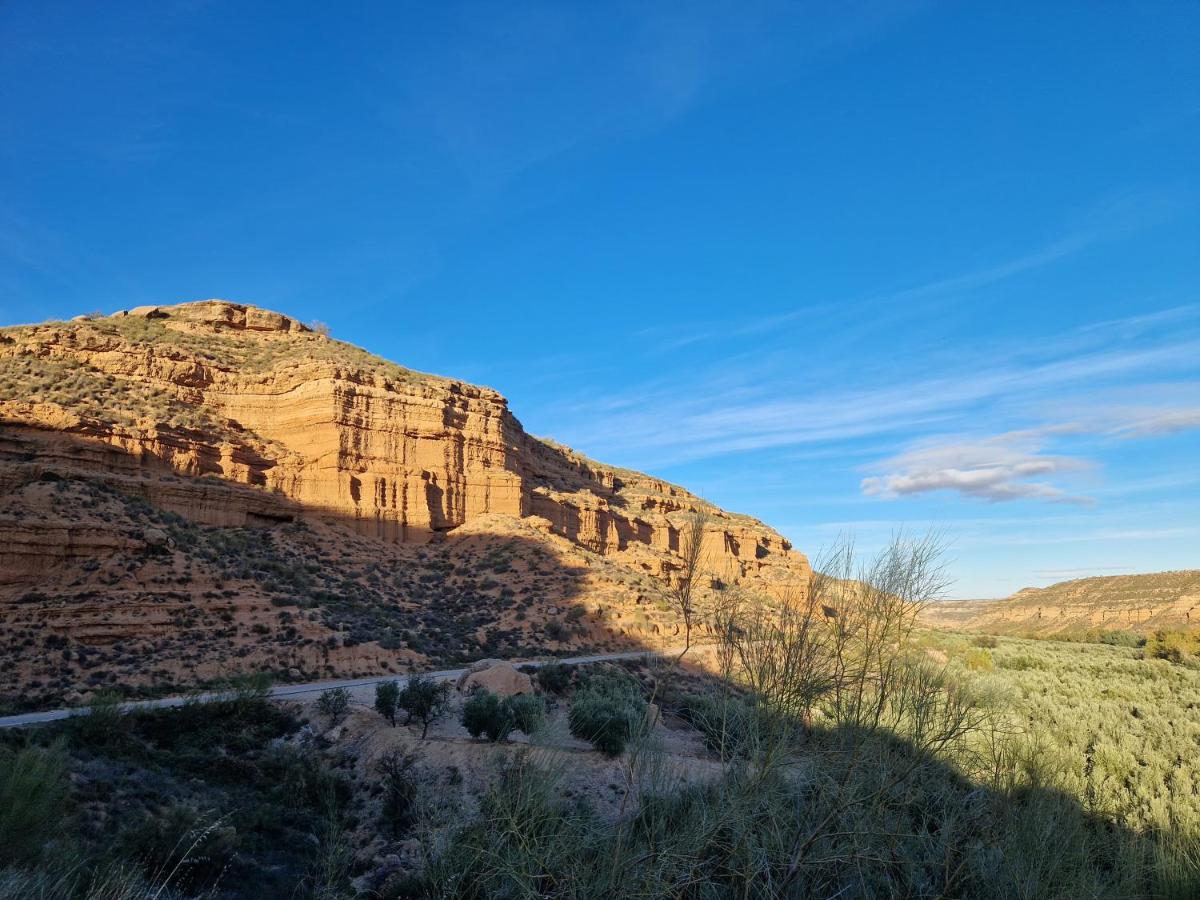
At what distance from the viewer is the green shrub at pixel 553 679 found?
82.8 ft

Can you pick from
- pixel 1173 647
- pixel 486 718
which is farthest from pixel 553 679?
pixel 1173 647

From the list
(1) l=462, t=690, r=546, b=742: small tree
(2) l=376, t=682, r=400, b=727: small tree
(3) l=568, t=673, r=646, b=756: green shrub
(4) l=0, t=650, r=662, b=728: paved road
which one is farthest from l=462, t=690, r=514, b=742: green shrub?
(4) l=0, t=650, r=662, b=728: paved road

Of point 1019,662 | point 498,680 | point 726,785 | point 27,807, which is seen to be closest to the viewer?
point 726,785

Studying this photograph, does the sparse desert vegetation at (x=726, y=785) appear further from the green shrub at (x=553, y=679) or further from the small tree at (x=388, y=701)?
the green shrub at (x=553, y=679)

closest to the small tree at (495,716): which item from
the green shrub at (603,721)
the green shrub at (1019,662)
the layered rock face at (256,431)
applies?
the green shrub at (603,721)

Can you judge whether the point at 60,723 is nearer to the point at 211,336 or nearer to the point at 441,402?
the point at 441,402

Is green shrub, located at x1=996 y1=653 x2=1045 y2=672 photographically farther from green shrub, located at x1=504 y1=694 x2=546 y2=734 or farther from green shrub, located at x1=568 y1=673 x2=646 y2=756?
green shrub, located at x1=504 y1=694 x2=546 y2=734

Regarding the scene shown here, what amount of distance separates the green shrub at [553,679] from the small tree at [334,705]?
298 inches

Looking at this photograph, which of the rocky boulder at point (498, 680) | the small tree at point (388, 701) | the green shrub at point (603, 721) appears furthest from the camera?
the rocky boulder at point (498, 680)

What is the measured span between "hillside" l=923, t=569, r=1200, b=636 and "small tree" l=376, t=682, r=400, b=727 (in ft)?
133

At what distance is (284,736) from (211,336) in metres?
42.2

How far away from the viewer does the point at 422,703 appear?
62.6ft

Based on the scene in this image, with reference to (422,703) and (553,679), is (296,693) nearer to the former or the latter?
(422,703)

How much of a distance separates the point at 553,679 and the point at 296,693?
8462mm
